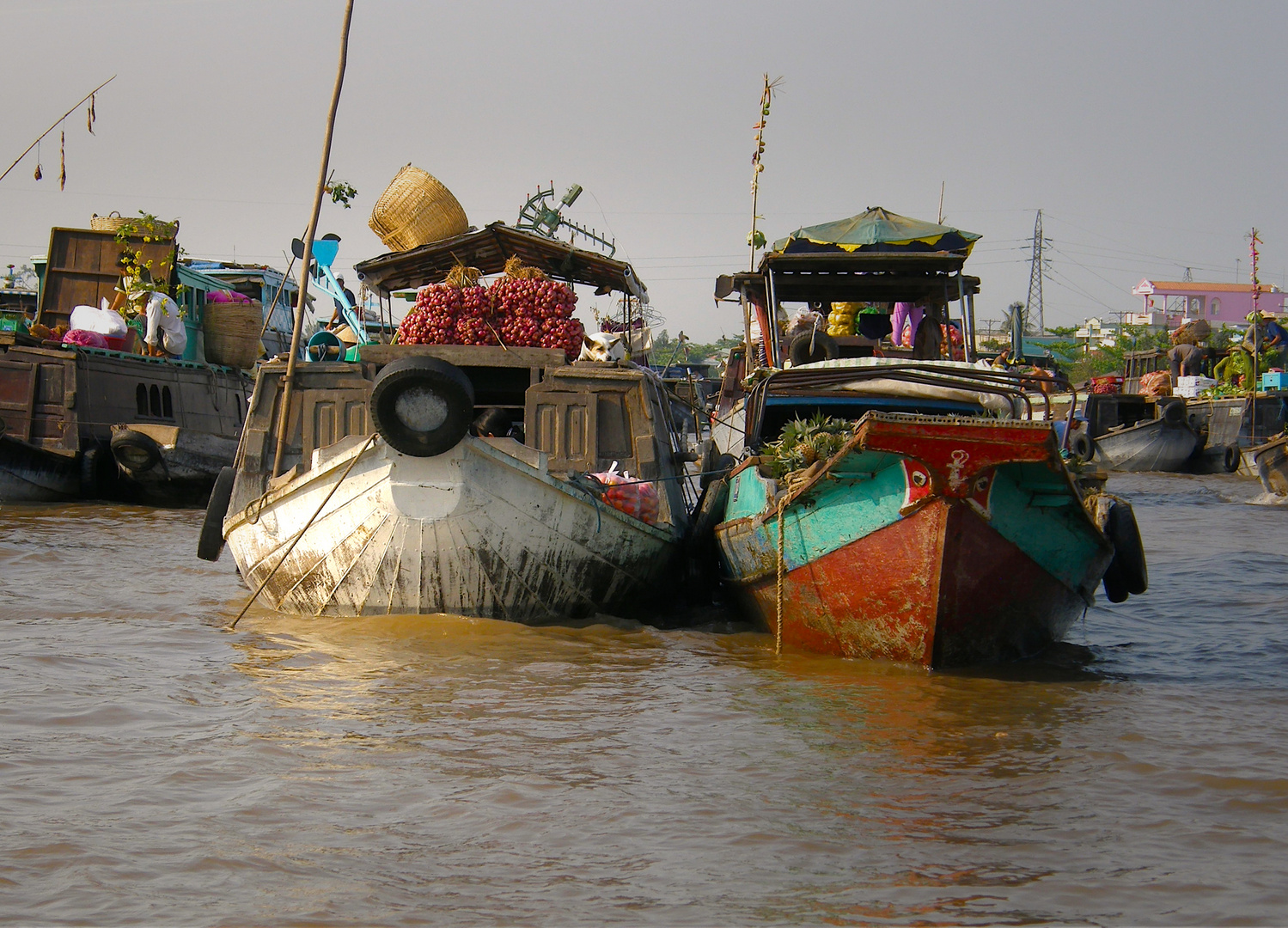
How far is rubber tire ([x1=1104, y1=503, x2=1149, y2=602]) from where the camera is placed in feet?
22.0

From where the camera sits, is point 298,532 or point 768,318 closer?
point 298,532

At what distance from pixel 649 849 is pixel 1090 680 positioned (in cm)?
343

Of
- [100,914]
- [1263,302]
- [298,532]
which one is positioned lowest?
[100,914]

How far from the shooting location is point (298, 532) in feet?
21.0

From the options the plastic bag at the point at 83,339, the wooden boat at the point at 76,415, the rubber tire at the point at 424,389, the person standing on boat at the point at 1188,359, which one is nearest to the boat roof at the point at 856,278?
the rubber tire at the point at 424,389

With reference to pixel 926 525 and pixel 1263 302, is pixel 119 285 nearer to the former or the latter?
pixel 926 525

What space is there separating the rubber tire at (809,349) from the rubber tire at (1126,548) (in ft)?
9.31

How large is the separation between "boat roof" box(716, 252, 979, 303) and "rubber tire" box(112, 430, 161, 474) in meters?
7.20

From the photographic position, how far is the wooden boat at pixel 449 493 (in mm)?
5973

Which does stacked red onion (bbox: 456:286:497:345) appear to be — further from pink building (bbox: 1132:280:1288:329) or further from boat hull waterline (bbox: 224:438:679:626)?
pink building (bbox: 1132:280:1288:329)

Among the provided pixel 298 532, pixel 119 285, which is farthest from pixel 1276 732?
pixel 119 285

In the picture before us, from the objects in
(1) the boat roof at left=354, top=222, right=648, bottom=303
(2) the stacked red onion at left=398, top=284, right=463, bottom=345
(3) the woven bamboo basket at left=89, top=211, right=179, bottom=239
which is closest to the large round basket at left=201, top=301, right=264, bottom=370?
(3) the woven bamboo basket at left=89, top=211, right=179, bottom=239

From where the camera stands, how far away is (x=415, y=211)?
373 inches

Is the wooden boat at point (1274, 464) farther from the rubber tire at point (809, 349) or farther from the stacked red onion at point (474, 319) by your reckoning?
the stacked red onion at point (474, 319)
